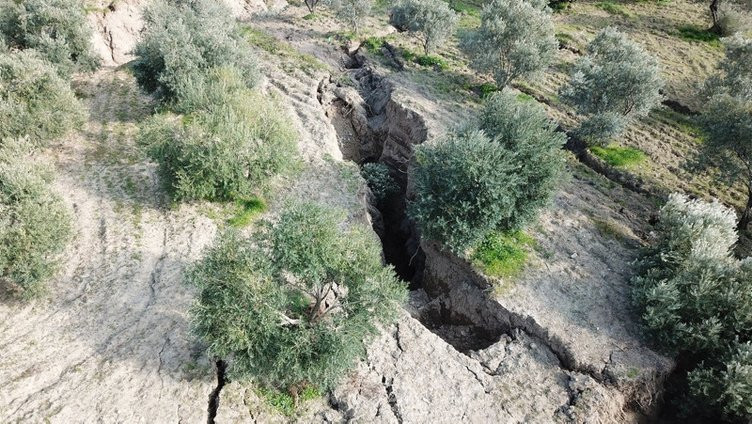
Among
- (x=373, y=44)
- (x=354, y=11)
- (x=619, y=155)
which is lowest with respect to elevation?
(x=373, y=44)

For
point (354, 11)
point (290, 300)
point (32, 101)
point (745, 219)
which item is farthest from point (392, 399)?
point (354, 11)

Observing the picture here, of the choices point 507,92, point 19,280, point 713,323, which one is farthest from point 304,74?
point 713,323

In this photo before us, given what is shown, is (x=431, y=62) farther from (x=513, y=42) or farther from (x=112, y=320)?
(x=112, y=320)

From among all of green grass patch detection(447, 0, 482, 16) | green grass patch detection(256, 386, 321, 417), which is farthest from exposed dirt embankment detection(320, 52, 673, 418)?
green grass patch detection(447, 0, 482, 16)

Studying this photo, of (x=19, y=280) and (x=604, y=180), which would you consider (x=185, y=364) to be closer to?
(x=19, y=280)

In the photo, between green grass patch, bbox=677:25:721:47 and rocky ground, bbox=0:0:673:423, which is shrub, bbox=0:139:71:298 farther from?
green grass patch, bbox=677:25:721:47

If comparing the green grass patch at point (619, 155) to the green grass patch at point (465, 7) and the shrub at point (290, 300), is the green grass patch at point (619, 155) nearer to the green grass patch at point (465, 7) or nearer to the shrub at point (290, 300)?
the shrub at point (290, 300)
